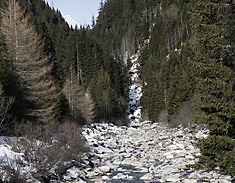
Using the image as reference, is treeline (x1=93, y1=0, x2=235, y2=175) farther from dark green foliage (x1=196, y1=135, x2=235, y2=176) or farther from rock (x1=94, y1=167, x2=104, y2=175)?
rock (x1=94, y1=167, x2=104, y2=175)

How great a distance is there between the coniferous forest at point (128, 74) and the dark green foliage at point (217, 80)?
0.04m

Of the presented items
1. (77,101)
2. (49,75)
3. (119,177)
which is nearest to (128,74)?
(77,101)

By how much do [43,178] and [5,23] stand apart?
1732cm

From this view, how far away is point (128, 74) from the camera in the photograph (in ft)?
288

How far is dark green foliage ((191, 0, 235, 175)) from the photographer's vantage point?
9.17 m

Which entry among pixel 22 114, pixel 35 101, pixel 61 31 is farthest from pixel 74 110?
pixel 61 31

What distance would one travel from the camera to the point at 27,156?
10883 millimetres

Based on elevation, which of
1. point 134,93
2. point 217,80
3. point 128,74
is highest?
point 128,74

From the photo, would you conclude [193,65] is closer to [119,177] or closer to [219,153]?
[219,153]

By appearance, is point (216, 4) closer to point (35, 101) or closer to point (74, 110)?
point (35, 101)

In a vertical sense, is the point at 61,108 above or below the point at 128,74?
below

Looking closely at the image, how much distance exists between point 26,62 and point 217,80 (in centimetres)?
1656

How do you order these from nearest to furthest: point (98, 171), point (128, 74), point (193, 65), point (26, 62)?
point (193, 65)
point (98, 171)
point (26, 62)
point (128, 74)

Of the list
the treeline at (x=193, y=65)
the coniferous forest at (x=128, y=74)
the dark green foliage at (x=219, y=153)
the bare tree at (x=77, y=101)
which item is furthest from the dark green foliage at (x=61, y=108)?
the dark green foliage at (x=219, y=153)
